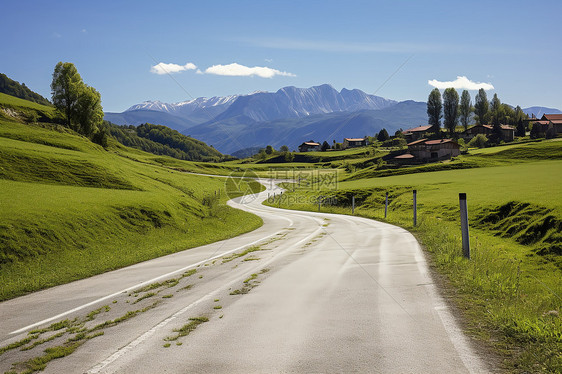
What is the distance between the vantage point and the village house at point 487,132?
134125 millimetres

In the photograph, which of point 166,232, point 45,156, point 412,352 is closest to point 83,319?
point 412,352

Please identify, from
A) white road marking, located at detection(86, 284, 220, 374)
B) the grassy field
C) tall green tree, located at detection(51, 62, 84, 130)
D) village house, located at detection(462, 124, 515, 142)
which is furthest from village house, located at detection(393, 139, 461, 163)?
white road marking, located at detection(86, 284, 220, 374)

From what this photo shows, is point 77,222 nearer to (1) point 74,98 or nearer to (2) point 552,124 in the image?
(1) point 74,98

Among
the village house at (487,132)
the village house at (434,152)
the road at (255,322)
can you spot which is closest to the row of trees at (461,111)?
the village house at (487,132)

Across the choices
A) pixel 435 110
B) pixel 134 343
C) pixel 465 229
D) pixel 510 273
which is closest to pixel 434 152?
pixel 435 110

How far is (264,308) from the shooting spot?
6969 millimetres

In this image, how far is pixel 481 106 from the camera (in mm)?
180875

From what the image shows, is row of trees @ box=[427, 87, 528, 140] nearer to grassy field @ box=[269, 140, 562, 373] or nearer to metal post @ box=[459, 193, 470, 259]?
grassy field @ box=[269, 140, 562, 373]

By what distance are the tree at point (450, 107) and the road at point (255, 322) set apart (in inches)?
6952

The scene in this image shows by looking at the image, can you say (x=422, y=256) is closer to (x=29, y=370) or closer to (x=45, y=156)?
(x=29, y=370)

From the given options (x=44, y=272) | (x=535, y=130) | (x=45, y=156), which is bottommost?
(x=44, y=272)

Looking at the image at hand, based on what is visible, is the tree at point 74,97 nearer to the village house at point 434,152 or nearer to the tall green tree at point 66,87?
the tall green tree at point 66,87

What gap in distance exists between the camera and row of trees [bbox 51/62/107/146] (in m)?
73.5

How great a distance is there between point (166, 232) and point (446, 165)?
249ft
